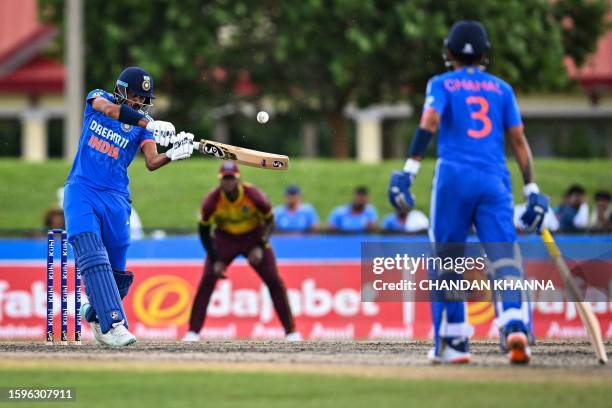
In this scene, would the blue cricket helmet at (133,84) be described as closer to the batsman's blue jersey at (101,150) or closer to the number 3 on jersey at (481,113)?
the batsman's blue jersey at (101,150)

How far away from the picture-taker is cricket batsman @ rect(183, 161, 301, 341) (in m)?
15.9

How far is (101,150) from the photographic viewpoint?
36.2 feet

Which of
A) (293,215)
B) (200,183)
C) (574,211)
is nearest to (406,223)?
(293,215)

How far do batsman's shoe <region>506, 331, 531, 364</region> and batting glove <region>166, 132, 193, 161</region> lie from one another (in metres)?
2.89

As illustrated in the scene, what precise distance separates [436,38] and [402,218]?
384 inches

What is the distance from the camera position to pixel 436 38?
28688mm

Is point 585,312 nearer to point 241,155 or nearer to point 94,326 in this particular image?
point 241,155

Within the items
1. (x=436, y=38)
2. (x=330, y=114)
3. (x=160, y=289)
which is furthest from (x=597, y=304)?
(x=330, y=114)

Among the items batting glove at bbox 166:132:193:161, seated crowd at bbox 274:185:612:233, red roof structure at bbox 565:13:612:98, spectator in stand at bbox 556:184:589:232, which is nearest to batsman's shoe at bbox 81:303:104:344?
batting glove at bbox 166:132:193:161

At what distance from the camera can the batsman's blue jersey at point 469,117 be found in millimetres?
9430

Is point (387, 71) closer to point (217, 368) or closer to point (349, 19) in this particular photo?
point (349, 19)

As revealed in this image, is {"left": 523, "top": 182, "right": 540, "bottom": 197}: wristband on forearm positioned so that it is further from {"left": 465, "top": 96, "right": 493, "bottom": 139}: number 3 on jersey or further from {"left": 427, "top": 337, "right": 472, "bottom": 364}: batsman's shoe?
{"left": 427, "top": 337, "right": 472, "bottom": 364}: batsman's shoe

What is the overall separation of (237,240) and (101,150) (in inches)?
211

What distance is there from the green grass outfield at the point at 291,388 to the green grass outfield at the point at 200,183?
14828mm
